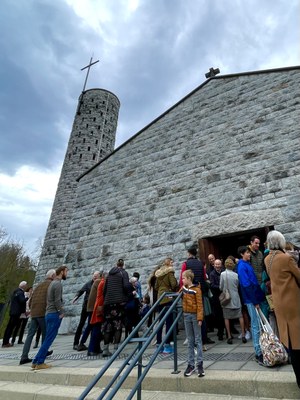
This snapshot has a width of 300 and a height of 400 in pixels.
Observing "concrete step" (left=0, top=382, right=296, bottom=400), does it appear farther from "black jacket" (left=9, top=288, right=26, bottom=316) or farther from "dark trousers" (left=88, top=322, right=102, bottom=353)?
"black jacket" (left=9, top=288, right=26, bottom=316)

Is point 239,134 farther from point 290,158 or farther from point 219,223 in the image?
point 219,223

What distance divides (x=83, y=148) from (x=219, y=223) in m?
10.4

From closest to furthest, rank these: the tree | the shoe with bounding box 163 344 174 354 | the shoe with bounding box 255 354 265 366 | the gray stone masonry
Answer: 1. the shoe with bounding box 255 354 265 366
2. the shoe with bounding box 163 344 174 354
3. the gray stone masonry
4. the tree

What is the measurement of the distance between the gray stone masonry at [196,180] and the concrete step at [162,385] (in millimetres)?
3737

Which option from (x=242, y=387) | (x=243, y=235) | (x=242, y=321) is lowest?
(x=242, y=387)

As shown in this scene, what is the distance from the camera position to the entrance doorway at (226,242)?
6.53m

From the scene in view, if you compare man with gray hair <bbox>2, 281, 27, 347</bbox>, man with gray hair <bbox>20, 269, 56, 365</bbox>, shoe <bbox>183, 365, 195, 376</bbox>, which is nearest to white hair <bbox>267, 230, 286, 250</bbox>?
shoe <bbox>183, 365, 195, 376</bbox>

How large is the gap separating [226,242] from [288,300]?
4.80 m

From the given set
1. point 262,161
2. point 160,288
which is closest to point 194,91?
point 262,161

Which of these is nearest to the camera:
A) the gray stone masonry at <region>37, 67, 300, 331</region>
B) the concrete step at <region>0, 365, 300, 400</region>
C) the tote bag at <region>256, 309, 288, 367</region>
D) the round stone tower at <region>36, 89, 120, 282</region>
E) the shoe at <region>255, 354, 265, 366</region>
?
the concrete step at <region>0, 365, 300, 400</region>

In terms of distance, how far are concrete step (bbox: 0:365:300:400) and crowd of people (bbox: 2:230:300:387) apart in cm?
16

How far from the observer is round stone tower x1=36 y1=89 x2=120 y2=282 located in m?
13.5

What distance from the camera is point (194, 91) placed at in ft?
30.2

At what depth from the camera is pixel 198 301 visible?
138 inches
